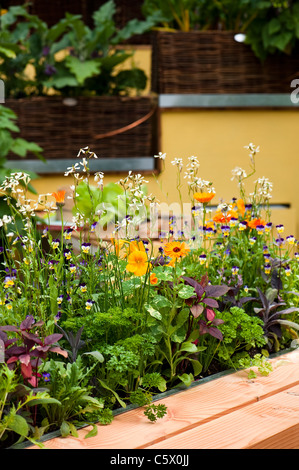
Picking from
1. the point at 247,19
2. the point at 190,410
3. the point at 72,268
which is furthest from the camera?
the point at 247,19

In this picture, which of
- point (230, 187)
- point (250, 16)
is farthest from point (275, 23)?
point (230, 187)

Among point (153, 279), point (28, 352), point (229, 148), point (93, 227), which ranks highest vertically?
point (229, 148)

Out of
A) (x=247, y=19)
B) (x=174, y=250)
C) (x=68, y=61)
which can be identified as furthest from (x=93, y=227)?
(x=247, y=19)

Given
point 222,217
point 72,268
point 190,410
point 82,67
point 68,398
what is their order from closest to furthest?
point 68,398 → point 190,410 → point 72,268 → point 222,217 → point 82,67

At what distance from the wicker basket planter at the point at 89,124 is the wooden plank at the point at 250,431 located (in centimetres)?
242

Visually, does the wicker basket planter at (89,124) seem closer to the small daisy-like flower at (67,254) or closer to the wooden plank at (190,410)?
the small daisy-like flower at (67,254)

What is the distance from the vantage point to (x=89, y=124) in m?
3.47

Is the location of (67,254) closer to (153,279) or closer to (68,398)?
(153,279)

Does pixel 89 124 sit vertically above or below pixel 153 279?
above

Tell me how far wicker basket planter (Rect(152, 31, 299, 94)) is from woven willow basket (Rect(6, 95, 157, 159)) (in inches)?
8.9

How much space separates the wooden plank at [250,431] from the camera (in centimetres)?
110

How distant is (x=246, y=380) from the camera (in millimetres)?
1413

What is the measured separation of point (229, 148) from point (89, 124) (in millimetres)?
875

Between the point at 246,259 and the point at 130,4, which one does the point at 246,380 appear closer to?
the point at 246,259
